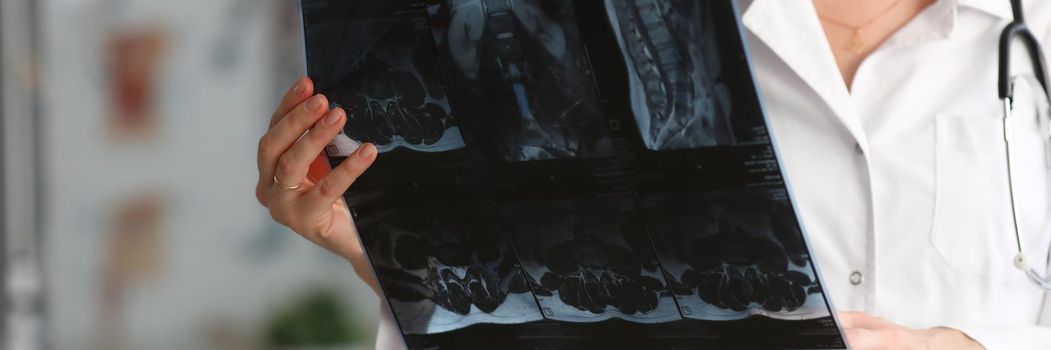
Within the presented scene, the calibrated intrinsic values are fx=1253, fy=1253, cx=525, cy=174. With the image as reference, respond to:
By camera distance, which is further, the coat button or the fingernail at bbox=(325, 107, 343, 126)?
the coat button

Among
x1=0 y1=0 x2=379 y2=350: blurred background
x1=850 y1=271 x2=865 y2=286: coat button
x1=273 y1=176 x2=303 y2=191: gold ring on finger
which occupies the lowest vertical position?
x1=0 y1=0 x2=379 y2=350: blurred background

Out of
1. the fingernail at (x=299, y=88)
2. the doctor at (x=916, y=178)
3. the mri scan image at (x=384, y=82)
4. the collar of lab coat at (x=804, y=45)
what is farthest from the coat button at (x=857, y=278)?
the fingernail at (x=299, y=88)

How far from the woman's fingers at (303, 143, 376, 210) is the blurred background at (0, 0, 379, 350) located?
2.01 metres

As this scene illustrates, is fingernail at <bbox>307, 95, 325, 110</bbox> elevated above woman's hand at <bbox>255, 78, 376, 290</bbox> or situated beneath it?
elevated above

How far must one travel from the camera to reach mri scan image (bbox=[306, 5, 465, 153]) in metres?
0.94

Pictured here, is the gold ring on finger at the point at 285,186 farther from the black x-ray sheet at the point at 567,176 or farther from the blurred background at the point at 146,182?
the blurred background at the point at 146,182

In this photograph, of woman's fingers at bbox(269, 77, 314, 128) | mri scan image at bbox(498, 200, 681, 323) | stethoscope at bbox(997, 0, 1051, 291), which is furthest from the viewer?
stethoscope at bbox(997, 0, 1051, 291)

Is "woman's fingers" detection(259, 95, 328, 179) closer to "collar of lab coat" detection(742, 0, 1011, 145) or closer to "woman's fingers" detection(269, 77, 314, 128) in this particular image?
"woman's fingers" detection(269, 77, 314, 128)

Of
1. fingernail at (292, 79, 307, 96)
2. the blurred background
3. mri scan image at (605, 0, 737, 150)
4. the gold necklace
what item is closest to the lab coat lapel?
the gold necklace

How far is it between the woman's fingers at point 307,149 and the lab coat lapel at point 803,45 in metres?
0.37

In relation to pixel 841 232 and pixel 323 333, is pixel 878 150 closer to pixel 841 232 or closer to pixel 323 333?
pixel 841 232

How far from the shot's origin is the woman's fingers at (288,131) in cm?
99

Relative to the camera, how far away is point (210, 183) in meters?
3.12

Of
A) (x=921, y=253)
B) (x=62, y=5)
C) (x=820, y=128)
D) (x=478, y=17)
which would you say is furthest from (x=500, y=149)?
(x=62, y=5)
